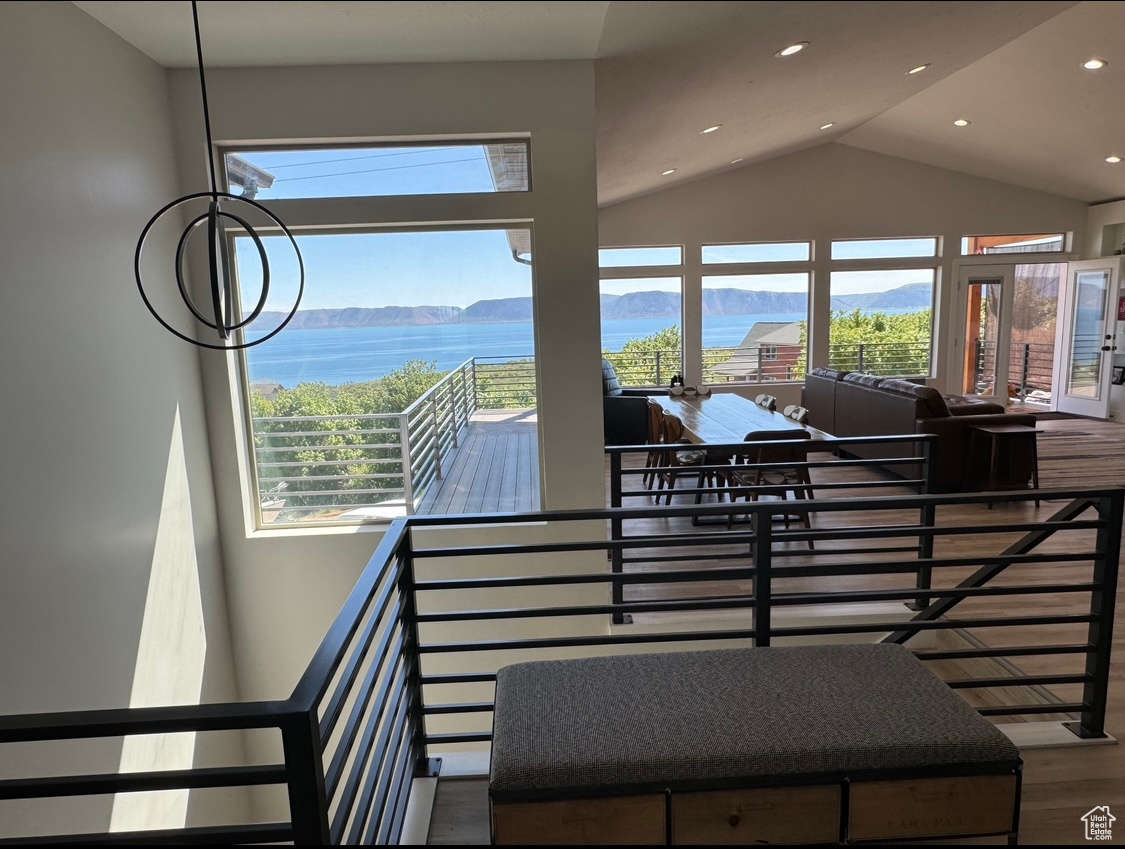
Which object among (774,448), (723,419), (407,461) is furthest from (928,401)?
(407,461)

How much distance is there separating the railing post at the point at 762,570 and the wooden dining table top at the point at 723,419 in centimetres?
179

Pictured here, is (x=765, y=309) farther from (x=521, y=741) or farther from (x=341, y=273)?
(x=521, y=741)

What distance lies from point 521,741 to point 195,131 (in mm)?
3137

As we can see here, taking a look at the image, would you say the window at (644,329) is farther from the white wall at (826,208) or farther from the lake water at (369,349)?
the lake water at (369,349)

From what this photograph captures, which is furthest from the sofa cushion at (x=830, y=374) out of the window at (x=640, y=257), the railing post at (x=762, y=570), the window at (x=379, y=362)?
the railing post at (x=762, y=570)

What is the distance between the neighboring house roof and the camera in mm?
8805

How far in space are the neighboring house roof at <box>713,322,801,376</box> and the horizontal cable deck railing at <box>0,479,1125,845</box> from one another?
Answer: 3.91 m

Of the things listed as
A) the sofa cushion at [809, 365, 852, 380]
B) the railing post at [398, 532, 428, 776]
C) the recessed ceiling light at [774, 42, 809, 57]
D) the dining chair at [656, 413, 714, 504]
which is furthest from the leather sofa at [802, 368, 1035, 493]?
the railing post at [398, 532, 428, 776]

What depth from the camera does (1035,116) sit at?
638 centimetres

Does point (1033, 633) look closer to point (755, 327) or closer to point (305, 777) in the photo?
point (305, 777)

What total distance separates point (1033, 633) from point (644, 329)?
236 inches

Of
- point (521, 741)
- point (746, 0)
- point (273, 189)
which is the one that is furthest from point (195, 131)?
point (521, 741)

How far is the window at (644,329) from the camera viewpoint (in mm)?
8602

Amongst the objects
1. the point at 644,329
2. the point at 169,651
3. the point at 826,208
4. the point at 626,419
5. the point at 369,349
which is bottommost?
the point at 169,651
